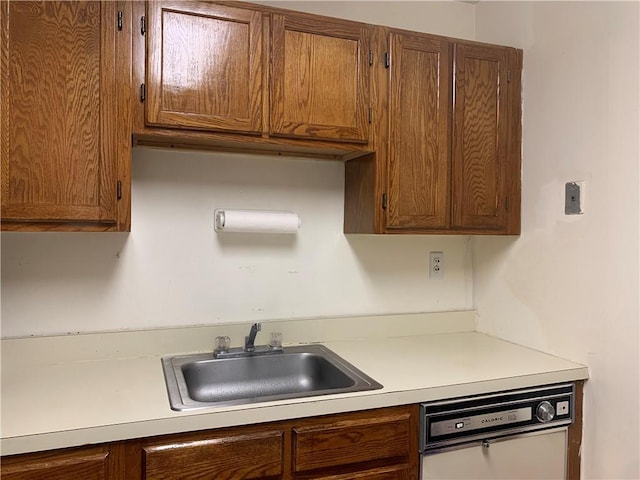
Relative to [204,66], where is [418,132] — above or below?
below

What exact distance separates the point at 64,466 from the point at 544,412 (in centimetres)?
145

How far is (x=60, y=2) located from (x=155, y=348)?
1.18 meters

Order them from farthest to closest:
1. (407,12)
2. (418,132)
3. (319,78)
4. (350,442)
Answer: (407,12) → (418,132) → (319,78) → (350,442)

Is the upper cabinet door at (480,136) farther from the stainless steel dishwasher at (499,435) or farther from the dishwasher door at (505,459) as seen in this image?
the dishwasher door at (505,459)

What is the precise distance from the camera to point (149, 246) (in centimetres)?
179

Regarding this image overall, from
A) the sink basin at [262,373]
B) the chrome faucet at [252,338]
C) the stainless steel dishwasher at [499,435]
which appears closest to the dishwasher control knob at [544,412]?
the stainless steel dishwasher at [499,435]

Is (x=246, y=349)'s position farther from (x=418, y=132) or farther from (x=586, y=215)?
(x=586, y=215)

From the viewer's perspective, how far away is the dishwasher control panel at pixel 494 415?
1.47 m

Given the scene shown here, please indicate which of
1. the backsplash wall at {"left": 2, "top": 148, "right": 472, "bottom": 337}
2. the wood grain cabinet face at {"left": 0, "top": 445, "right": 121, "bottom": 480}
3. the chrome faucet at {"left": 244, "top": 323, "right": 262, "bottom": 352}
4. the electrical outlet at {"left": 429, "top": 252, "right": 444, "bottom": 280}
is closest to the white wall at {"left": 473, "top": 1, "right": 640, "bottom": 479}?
the electrical outlet at {"left": 429, "top": 252, "right": 444, "bottom": 280}

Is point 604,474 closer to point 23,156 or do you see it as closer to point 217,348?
point 217,348

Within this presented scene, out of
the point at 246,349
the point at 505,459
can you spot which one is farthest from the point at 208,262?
the point at 505,459

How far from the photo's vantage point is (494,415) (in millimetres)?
1550

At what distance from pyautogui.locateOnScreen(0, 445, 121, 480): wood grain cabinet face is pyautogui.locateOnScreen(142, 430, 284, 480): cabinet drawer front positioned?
0.09m

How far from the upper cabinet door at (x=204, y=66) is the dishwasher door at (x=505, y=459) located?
122 cm
